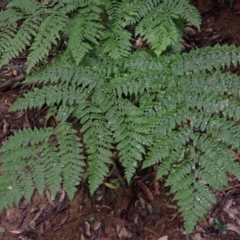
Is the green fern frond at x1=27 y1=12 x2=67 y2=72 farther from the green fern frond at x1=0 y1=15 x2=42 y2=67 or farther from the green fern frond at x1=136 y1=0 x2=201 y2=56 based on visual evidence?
the green fern frond at x1=136 y1=0 x2=201 y2=56

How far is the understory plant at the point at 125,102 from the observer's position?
8.93ft

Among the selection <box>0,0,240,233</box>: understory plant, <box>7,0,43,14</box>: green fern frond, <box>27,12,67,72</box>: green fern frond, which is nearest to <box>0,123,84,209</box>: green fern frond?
<box>0,0,240,233</box>: understory plant

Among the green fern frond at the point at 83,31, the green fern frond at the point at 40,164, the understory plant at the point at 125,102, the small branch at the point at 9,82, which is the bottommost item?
the small branch at the point at 9,82

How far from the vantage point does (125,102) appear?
119 inches

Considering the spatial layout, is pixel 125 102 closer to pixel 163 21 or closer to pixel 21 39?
pixel 163 21

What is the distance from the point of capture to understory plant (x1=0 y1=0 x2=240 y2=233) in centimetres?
272

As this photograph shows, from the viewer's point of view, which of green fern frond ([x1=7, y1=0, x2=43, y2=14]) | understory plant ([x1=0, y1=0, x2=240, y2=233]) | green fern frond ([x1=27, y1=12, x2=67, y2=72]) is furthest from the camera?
green fern frond ([x1=7, y1=0, x2=43, y2=14])

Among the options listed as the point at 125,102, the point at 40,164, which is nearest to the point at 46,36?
the point at 125,102

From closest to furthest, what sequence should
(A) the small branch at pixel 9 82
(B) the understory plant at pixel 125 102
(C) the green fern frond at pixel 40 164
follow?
(B) the understory plant at pixel 125 102
(C) the green fern frond at pixel 40 164
(A) the small branch at pixel 9 82

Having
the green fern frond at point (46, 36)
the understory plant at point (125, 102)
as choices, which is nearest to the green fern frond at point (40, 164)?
the understory plant at point (125, 102)

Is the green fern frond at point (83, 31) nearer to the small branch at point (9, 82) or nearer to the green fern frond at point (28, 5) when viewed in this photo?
the green fern frond at point (28, 5)

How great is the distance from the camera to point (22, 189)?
286 centimetres

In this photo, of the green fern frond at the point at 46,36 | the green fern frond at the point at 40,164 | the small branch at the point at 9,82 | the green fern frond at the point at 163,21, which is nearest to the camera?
the green fern frond at the point at 40,164

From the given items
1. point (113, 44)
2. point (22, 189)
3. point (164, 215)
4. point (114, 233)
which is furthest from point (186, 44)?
point (22, 189)
